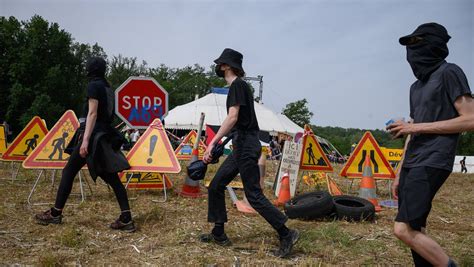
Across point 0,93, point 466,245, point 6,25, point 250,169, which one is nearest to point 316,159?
point 466,245

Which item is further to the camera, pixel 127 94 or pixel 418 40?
pixel 127 94

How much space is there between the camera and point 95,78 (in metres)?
4.44

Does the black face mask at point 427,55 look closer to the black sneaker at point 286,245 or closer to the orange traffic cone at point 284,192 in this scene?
the black sneaker at point 286,245

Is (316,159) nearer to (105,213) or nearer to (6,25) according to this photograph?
(105,213)

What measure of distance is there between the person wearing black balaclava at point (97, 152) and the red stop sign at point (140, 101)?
185 centimetres

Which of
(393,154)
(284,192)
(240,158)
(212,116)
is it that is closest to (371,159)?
(284,192)

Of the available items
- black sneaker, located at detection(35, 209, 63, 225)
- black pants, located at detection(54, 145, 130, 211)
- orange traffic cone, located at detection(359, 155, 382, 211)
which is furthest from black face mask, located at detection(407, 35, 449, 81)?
orange traffic cone, located at detection(359, 155, 382, 211)

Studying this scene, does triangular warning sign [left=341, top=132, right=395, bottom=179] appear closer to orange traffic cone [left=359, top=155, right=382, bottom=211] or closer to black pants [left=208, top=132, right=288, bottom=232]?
orange traffic cone [left=359, top=155, right=382, bottom=211]

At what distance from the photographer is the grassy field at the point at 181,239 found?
3.47 m

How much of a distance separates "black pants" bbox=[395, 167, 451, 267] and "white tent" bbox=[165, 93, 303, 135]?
30.0 metres

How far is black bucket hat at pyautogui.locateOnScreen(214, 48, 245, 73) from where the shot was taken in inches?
156

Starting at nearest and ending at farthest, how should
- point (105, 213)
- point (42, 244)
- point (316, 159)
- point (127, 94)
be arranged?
1. point (42, 244)
2. point (105, 213)
3. point (127, 94)
4. point (316, 159)

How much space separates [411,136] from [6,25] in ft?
175

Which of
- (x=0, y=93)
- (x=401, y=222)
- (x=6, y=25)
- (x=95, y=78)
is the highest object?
(x=6, y=25)
